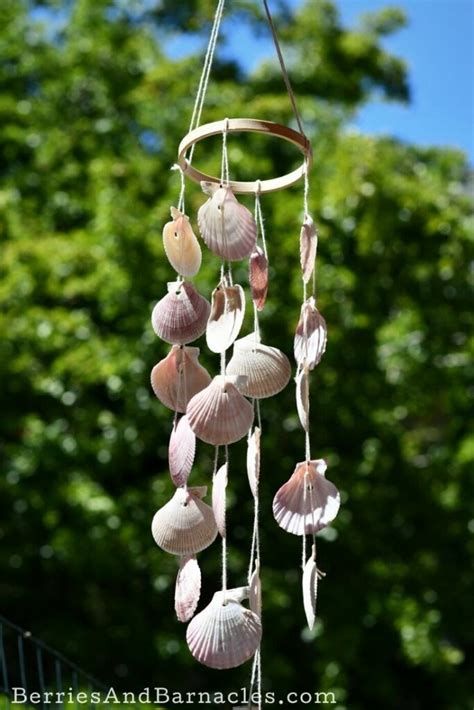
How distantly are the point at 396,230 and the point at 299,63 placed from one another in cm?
186

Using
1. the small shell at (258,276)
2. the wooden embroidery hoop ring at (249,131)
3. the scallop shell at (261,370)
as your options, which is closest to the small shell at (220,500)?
the scallop shell at (261,370)

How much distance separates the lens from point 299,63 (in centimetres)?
547

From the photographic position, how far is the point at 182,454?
1.27m

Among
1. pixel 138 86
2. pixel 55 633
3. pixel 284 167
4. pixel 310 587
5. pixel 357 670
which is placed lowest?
pixel 357 670

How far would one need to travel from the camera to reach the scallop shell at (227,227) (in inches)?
48.9

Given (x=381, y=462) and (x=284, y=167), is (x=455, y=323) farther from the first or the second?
(x=284, y=167)

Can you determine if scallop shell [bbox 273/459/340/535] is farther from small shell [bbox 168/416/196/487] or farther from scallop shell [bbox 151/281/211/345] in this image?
scallop shell [bbox 151/281/211/345]

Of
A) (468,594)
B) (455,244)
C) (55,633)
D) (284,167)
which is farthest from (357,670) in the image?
(284,167)

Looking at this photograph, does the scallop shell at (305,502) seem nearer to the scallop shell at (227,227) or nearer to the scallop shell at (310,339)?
the scallop shell at (310,339)

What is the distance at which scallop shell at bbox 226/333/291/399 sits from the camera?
128 centimetres

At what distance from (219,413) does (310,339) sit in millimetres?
167

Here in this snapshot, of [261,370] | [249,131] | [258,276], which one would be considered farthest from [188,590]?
[249,131]

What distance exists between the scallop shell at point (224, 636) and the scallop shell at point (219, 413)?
0.20m

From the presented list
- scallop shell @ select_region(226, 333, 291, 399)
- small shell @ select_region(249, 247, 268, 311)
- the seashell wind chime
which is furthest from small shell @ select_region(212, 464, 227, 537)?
small shell @ select_region(249, 247, 268, 311)
